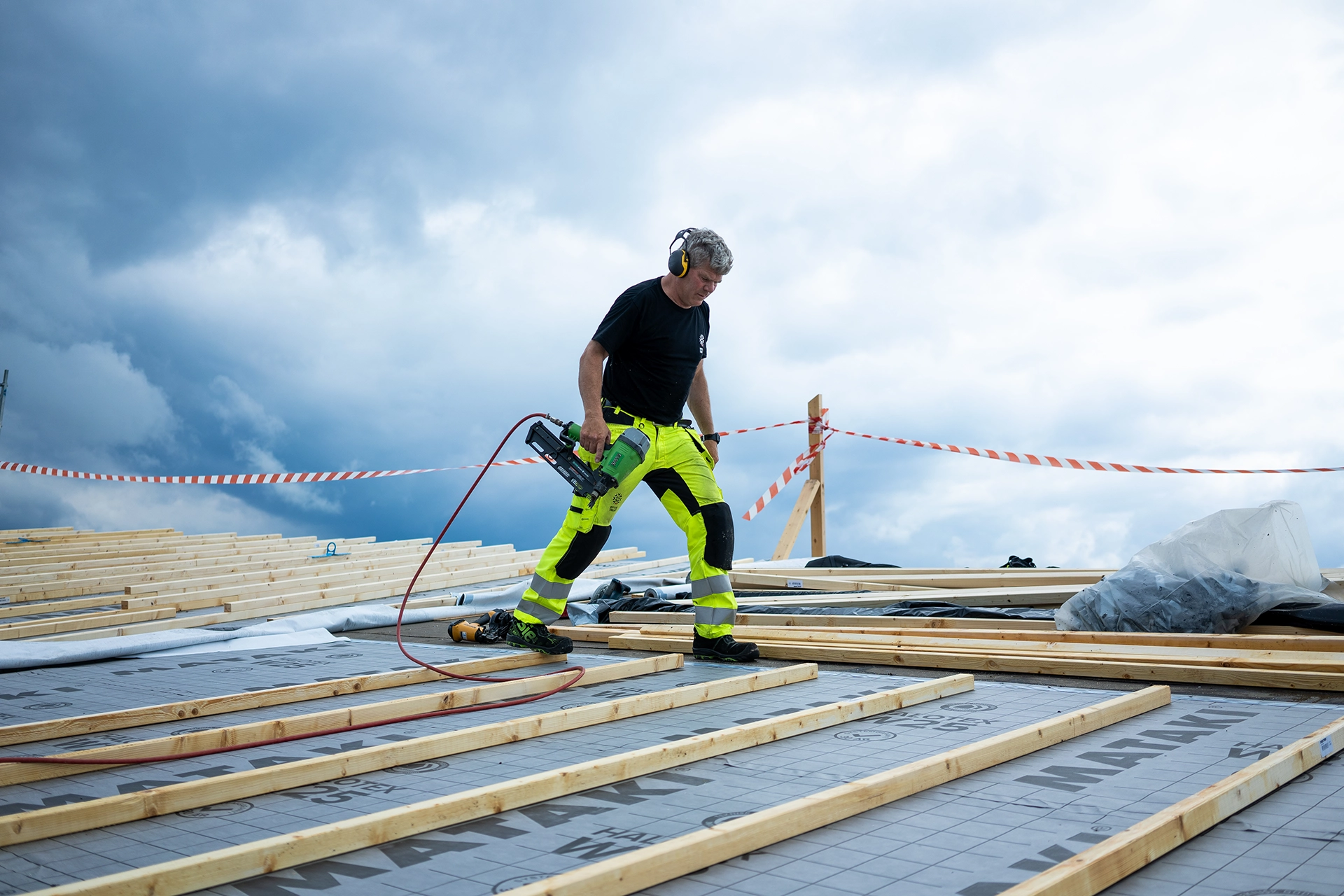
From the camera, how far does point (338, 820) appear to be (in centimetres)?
221

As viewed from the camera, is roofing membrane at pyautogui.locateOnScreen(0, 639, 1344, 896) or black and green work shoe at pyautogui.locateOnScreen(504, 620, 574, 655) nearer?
roofing membrane at pyautogui.locateOnScreen(0, 639, 1344, 896)

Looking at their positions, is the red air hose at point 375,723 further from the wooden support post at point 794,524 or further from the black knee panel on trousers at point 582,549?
the wooden support post at point 794,524

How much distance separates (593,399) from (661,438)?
0.38 meters

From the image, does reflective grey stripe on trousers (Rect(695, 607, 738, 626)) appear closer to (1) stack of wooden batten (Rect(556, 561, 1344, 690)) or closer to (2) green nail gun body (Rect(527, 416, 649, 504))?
(1) stack of wooden batten (Rect(556, 561, 1344, 690))

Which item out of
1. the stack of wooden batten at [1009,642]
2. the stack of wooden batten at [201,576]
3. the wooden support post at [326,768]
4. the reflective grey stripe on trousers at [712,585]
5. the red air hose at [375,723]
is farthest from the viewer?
the stack of wooden batten at [201,576]

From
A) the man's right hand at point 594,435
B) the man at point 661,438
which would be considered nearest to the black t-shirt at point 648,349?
the man at point 661,438

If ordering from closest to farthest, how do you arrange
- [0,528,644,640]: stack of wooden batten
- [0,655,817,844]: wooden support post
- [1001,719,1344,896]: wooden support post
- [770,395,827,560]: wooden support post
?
[1001,719,1344,896]: wooden support post, [0,655,817,844]: wooden support post, [0,528,644,640]: stack of wooden batten, [770,395,827,560]: wooden support post

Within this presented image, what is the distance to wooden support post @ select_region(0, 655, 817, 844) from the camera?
215cm

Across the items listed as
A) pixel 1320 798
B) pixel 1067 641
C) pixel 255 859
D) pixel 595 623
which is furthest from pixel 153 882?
pixel 595 623

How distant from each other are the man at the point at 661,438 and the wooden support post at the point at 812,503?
217 inches

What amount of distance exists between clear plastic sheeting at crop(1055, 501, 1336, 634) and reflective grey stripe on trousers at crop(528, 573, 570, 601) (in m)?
2.70

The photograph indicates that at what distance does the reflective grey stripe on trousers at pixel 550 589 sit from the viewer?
4395mm

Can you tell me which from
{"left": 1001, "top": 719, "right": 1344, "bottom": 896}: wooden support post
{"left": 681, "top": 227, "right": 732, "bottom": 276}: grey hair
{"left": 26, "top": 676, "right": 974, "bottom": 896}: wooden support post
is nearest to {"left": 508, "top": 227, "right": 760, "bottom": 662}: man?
{"left": 681, "top": 227, "right": 732, "bottom": 276}: grey hair

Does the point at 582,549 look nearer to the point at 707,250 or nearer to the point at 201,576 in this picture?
the point at 707,250
